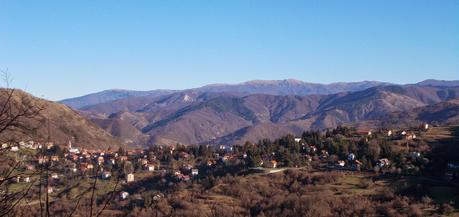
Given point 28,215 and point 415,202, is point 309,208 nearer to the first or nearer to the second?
point 415,202

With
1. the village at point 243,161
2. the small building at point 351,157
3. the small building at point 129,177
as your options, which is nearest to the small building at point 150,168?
the village at point 243,161

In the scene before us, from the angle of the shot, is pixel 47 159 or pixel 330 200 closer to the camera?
pixel 47 159

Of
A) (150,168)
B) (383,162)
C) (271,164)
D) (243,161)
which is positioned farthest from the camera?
(150,168)

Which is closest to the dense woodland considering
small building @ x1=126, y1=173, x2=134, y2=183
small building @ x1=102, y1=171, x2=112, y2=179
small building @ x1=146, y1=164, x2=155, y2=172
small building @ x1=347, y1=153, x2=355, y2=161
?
small building @ x1=347, y1=153, x2=355, y2=161

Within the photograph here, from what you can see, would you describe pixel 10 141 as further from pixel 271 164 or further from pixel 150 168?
pixel 150 168

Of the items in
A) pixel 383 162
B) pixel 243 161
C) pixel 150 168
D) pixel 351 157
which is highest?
pixel 351 157

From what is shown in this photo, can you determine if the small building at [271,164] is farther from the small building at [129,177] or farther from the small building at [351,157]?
the small building at [129,177]

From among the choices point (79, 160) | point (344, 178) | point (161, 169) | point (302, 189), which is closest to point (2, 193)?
point (302, 189)

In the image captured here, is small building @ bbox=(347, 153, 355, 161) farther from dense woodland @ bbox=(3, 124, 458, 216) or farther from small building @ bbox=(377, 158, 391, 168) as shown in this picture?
small building @ bbox=(377, 158, 391, 168)

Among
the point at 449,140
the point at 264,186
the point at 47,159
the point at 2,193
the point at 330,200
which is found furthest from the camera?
the point at 449,140

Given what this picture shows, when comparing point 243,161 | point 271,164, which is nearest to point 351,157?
point 271,164

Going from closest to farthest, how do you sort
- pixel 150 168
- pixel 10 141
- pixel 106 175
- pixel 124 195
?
pixel 10 141 → pixel 124 195 → pixel 106 175 → pixel 150 168
